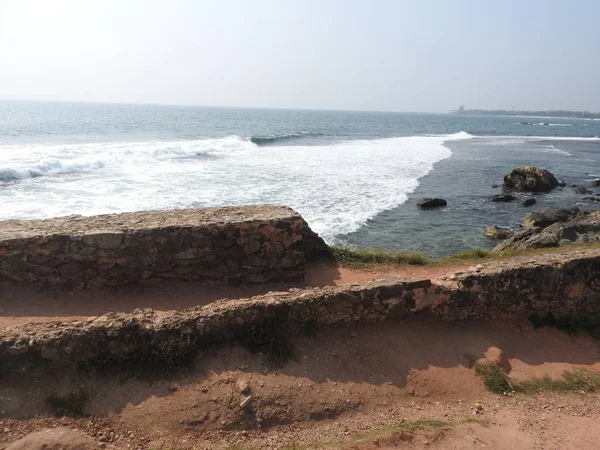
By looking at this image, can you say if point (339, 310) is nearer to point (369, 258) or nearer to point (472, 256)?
point (369, 258)

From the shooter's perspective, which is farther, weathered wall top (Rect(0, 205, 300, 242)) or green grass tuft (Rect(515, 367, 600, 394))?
weathered wall top (Rect(0, 205, 300, 242))

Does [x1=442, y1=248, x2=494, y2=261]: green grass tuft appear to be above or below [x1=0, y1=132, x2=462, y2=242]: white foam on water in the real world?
below

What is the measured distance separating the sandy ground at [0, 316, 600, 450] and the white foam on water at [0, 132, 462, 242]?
29.4ft

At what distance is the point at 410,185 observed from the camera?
89.8 feet

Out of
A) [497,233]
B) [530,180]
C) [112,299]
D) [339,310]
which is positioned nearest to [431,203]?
[497,233]

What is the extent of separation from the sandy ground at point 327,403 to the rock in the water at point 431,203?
15.2 metres

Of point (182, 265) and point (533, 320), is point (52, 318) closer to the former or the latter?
point (182, 265)

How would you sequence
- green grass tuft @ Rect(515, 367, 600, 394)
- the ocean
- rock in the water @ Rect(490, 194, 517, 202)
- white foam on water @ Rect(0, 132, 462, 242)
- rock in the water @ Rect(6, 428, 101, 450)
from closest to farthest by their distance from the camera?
rock in the water @ Rect(6, 428, 101, 450)
green grass tuft @ Rect(515, 367, 600, 394)
the ocean
white foam on water @ Rect(0, 132, 462, 242)
rock in the water @ Rect(490, 194, 517, 202)

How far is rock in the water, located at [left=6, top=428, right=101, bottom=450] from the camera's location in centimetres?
496

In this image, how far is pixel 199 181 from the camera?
82.4 ft

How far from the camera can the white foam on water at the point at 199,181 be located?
1884 centimetres

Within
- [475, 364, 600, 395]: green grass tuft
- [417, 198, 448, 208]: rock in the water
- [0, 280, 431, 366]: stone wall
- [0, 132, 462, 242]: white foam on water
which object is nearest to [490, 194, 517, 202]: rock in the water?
[417, 198, 448, 208]: rock in the water

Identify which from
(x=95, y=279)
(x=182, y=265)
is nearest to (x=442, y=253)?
(x=182, y=265)

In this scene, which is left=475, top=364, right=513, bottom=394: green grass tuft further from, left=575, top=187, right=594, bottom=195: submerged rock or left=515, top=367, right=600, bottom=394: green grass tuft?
left=575, top=187, right=594, bottom=195: submerged rock
